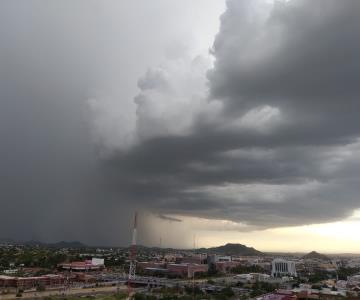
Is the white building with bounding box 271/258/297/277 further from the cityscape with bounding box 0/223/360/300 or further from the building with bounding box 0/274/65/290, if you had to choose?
the building with bounding box 0/274/65/290

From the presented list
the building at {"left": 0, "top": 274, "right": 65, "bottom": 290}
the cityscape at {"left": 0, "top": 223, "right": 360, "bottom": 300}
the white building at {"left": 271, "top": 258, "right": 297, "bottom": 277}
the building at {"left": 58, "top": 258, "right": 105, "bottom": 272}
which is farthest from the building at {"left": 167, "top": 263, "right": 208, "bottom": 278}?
the building at {"left": 0, "top": 274, "right": 65, "bottom": 290}

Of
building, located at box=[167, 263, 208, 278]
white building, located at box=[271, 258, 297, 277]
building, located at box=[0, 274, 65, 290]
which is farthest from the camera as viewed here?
white building, located at box=[271, 258, 297, 277]

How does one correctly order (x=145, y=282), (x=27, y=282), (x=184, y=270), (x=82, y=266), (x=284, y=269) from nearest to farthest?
(x=27, y=282), (x=145, y=282), (x=82, y=266), (x=184, y=270), (x=284, y=269)

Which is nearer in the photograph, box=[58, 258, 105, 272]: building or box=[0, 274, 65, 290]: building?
box=[0, 274, 65, 290]: building

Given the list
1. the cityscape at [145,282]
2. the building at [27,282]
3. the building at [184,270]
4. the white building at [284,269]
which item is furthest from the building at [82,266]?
the white building at [284,269]

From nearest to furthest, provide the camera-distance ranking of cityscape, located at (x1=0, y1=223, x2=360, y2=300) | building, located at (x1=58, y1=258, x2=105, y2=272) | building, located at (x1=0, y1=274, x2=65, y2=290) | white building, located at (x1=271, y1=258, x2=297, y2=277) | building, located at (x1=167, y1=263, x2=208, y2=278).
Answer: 1. cityscape, located at (x1=0, y1=223, x2=360, y2=300)
2. building, located at (x1=0, y1=274, x2=65, y2=290)
3. building, located at (x1=58, y1=258, x2=105, y2=272)
4. building, located at (x1=167, y1=263, x2=208, y2=278)
5. white building, located at (x1=271, y1=258, x2=297, y2=277)

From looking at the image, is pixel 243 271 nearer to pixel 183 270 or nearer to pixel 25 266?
pixel 183 270

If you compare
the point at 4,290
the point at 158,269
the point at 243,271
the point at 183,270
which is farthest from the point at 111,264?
the point at 4,290

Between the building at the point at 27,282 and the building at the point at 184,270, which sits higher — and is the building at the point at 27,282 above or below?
below

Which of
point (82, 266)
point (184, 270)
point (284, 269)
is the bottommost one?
point (184, 270)

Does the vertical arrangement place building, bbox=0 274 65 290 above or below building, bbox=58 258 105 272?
below

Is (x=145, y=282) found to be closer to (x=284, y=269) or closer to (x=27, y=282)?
(x=27, y=282)

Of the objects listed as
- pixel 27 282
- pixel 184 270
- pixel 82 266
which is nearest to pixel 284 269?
pixel 184 270

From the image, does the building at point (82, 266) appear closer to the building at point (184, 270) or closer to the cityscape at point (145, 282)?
the cityscape at point (145, 282)
